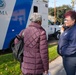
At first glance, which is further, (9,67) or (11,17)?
(11,17)

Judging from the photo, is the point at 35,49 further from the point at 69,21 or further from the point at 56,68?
the point at 56,68

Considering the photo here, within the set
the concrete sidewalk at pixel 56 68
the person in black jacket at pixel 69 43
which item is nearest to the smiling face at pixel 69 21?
the person in black jacket at pixel 69 43

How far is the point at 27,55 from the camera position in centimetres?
454

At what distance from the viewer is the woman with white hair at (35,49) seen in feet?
14.5

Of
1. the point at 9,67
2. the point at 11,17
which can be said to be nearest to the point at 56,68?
the point at 9,67

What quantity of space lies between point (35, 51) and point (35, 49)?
1.4 inches

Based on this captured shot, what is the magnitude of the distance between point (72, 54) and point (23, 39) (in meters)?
0.89

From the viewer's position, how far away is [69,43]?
14.7ft

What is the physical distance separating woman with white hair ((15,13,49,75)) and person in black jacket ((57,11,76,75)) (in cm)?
32

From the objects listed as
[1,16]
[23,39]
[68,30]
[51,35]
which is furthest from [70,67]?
[51,35]

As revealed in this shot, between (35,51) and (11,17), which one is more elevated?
(35,51)

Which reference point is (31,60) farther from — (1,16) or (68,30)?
(1,16)

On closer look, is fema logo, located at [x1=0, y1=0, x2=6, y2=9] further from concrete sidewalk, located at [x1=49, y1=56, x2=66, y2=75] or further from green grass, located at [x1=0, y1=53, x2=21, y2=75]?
concrete sidewalk, located at [x1=49, y1=56, x2=66, y2=75]

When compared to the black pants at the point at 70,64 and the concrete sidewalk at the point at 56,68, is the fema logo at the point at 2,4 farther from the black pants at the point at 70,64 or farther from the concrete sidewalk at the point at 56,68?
the black pants at the point at 70,64
